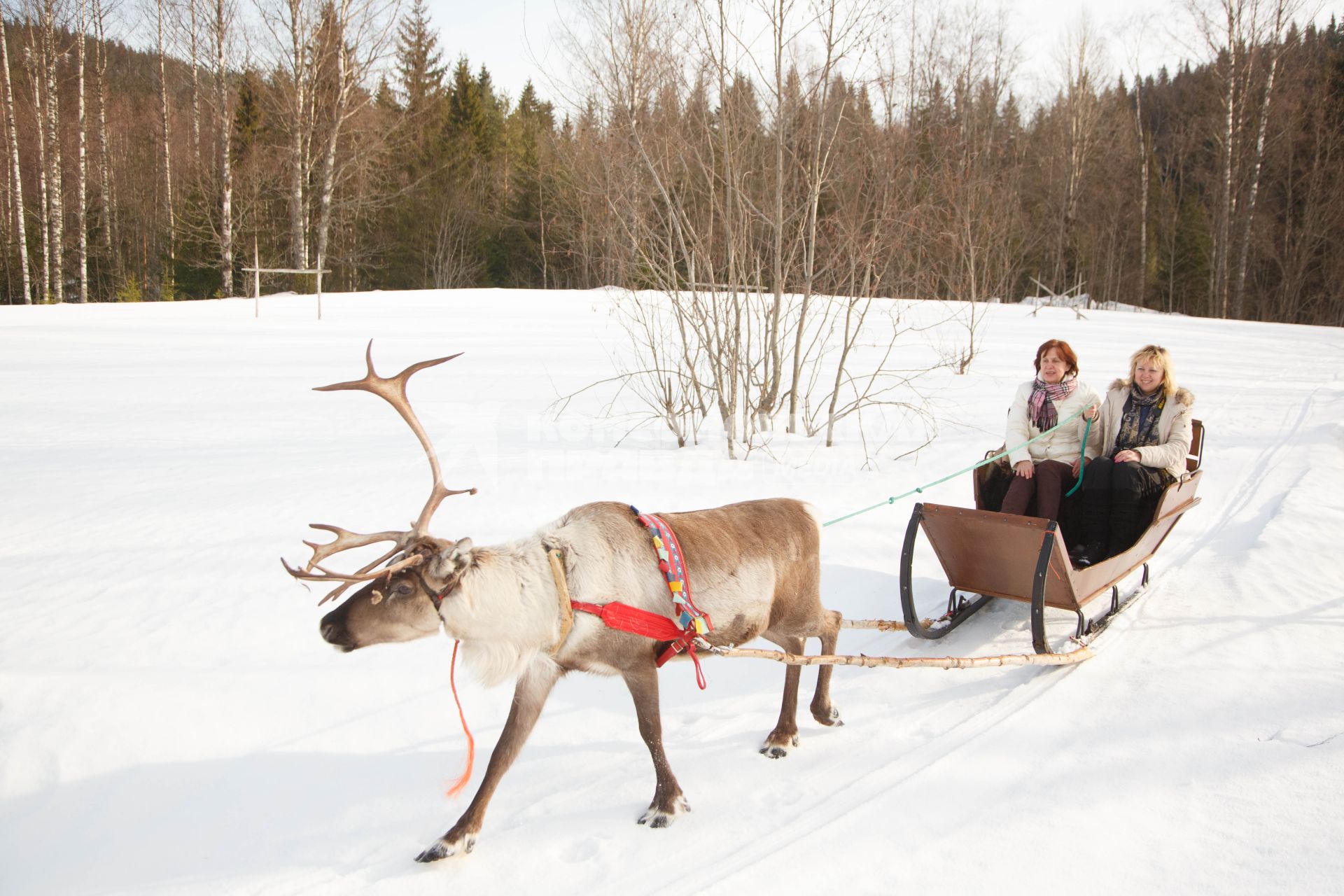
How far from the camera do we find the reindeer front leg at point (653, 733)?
3.48m

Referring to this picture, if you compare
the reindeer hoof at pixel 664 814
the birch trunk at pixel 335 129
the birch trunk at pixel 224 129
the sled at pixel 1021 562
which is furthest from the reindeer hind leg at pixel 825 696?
the birch trunk at pixel 224 129

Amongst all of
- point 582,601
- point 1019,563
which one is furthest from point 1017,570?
point 582,601

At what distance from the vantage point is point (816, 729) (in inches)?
167

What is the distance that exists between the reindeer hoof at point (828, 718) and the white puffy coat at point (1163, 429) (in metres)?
2.74

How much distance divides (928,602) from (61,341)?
1838 cm

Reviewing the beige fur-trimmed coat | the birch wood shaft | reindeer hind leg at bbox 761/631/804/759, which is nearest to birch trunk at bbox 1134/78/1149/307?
the beige fur-trimmed coat

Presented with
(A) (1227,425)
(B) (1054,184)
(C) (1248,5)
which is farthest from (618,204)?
(B) (1054,184)

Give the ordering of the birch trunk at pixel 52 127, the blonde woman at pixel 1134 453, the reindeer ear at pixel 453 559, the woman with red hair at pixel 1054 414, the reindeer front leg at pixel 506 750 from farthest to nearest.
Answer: the birch trunk at pixel 52 127 → the woman with red hair at pixel 1054 414 → the blonde woman at pixel 1134 453 → the reindeer front leg at pixel 506 750 → the reindeer ear at pixel 453 559

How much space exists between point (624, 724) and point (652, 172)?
589 cm

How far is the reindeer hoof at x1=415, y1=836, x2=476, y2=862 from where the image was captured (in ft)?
10.6

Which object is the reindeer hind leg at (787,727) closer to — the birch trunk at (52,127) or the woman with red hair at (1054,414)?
the woman with red hair at (1054,414)

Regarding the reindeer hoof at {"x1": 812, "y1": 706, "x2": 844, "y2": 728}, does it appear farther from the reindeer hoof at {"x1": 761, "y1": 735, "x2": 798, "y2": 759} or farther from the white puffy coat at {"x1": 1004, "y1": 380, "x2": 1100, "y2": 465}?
the white puffy coat at {"x1": 1004, "y1": 380, "x2": 1100, "y2": 465}

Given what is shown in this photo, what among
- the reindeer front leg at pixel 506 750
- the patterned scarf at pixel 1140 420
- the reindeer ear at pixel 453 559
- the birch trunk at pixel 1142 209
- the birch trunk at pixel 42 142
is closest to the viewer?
the reindeer ear at pixel 453 559

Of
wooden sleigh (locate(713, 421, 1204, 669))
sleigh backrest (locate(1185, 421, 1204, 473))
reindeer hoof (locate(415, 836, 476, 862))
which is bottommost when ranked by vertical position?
reindeer hoof (locate(415, 836, 476, 862))
